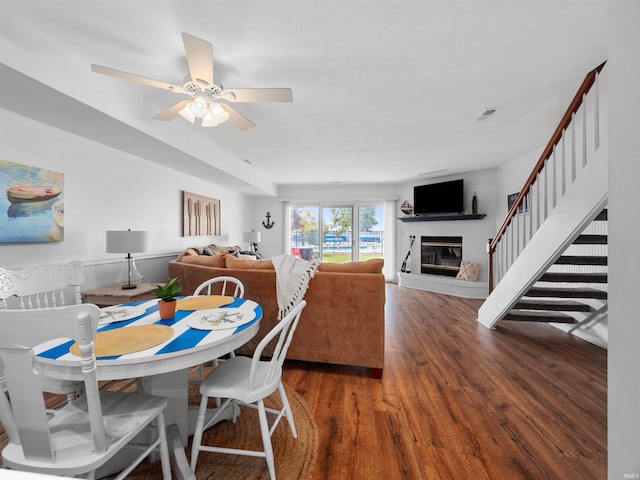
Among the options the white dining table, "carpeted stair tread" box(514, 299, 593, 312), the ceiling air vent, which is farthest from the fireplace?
the white dining table

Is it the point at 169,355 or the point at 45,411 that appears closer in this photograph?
the point at 45,411

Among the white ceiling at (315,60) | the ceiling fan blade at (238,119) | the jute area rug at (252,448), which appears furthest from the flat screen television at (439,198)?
the jute area rug at (252,448)

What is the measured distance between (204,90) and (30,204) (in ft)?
5.88

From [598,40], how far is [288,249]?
6.43 meters

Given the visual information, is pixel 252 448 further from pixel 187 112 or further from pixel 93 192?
pixel 93 192

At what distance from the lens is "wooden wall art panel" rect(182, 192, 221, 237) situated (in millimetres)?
4508

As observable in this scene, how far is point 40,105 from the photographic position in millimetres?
2131

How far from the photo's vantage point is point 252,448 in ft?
5.24

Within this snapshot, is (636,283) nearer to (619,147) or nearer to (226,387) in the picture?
(619,147)

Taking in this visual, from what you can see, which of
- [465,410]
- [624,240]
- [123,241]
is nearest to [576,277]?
[465,410]

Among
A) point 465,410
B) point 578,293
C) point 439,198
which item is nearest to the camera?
point 465,410

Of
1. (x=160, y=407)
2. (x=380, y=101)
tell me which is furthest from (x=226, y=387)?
(x=380, y=101)

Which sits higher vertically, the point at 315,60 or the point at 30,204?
the point at 315,60

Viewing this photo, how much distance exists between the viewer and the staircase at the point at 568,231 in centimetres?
229
